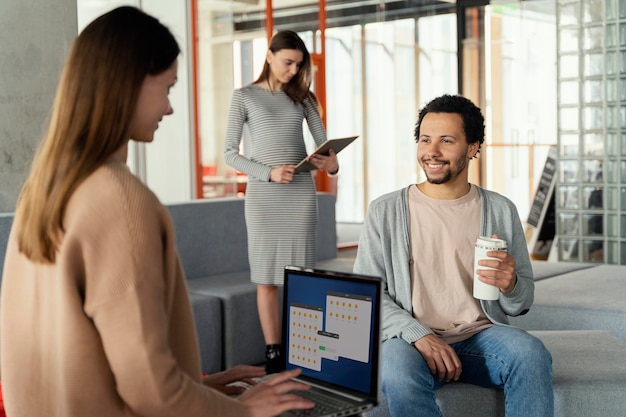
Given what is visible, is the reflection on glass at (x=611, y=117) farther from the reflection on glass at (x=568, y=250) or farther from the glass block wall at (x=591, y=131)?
the reflection on glass at (x=568, y=250)

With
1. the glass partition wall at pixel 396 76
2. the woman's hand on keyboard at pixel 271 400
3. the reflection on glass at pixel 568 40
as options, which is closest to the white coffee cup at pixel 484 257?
the woman's hand on keyboard at pixel 271 400

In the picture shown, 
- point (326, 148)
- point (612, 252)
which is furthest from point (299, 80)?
point (612, 252)

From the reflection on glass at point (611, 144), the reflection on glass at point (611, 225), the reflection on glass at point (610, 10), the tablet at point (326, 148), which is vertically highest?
the reflection on glass at point (610, 10)

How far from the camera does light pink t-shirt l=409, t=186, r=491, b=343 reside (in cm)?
245

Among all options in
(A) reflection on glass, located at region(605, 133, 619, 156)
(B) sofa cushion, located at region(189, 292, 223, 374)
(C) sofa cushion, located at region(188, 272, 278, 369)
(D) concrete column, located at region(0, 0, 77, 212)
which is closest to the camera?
(B) sofa cushion, located at region(189, 292, 223, 374)

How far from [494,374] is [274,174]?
1649mm

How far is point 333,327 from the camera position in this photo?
1.67 metres

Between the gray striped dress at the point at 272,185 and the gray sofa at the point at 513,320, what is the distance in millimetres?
362

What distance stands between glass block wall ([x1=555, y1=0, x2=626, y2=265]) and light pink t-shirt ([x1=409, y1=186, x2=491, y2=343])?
478 centimetres

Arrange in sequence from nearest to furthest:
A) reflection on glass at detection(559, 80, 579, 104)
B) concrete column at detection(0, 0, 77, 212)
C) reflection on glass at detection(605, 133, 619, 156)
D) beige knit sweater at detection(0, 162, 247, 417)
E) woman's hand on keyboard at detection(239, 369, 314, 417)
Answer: beige knit sweater at detection(0, 162, 247, 417), woman's hand on keyboard at detection(239, 369, 314, 417), concrete column at detection(0, 0, 77, 212), reflection on glass at detection(605, 133, 619, 156), reflection on glass at detection(559, 80, 579, 104)

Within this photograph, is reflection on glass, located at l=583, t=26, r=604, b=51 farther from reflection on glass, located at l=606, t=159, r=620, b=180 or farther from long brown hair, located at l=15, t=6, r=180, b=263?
long brown hair, located at l=15, t=6, r=180, b=263

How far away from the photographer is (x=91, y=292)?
1137 millimetres

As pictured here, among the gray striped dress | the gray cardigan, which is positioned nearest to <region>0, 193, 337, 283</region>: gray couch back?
the gray striped dress

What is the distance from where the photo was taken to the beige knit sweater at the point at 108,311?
113 cm
